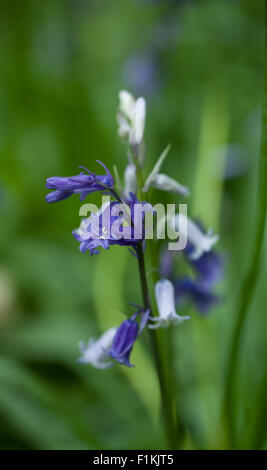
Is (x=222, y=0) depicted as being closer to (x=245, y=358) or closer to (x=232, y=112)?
(x=232, y=112)

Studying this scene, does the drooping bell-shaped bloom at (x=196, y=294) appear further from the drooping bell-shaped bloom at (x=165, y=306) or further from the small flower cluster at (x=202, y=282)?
Result: the drooping bell-shaped bloom at (x=165, y=306)

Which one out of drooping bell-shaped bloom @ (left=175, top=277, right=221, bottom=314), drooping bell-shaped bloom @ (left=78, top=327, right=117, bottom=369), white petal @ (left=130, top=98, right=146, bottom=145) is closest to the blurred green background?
drooping bell-shaped bloom @ (left=78, top=327, right=117, bottom=369)

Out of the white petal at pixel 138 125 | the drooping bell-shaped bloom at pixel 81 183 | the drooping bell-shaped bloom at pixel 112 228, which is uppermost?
the white petal at pixel 138 125

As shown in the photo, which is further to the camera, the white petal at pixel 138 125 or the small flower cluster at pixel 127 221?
the white petal at pixel 138 125

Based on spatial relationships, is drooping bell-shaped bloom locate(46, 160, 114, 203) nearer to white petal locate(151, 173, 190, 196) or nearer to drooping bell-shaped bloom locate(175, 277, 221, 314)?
white petal locate(151, 173, 190, 196)

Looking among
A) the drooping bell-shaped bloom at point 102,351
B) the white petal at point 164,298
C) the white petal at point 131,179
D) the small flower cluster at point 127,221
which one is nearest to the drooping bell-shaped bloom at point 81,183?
the small flower cluster at point 127,221

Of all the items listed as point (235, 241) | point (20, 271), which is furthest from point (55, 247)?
point (235, 241)
